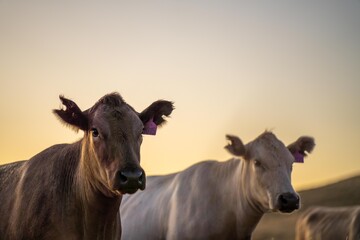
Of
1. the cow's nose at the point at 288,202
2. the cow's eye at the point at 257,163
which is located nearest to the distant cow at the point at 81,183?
the cow's nose at the point at 288,202

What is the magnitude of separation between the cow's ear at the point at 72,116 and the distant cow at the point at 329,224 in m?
12.4

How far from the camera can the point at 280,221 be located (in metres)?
56.2

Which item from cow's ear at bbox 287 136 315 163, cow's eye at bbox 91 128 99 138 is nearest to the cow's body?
cow's eye at bbox 91 128 99 138

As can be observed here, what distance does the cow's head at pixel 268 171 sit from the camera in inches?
479

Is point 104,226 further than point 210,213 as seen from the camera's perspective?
No

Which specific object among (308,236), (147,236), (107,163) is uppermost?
(107,163)

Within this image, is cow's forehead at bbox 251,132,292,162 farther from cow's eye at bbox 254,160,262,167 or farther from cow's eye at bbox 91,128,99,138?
cow's eye at bbox 91,128,99,138

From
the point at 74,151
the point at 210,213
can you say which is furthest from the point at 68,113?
the point at 210,213

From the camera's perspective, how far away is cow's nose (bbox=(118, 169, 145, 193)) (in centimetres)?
744

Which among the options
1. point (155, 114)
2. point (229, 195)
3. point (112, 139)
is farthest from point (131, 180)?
point (229, 195)

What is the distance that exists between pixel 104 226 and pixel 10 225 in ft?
3.65

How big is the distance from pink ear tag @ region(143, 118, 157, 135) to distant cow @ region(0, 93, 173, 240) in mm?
49

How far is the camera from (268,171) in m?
12.7

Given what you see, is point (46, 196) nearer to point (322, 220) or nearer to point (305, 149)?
point (305, 149)
